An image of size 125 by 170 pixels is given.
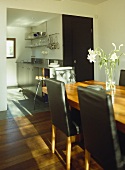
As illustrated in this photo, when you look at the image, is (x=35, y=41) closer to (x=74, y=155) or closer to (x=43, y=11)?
(x=43, y=11)

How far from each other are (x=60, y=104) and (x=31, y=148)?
0.91 meters

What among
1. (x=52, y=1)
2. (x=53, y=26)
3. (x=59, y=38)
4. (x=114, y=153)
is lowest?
(x=114, y=153)

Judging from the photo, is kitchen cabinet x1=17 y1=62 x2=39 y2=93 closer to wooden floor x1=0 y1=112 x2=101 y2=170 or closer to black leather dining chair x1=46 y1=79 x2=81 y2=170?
wooden floor x1=0 y1=112 x2=101 y2=170

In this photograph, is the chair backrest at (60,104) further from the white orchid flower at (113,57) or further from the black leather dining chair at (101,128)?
the white orchid flower at (113,57)

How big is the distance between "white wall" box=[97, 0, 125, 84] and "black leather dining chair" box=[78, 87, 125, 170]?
11.2ft

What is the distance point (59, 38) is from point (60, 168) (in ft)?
12.8

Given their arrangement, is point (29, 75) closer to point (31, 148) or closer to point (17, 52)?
point (17, 52)

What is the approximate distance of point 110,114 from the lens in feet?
3.74

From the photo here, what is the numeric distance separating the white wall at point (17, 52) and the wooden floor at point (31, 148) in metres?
4.07

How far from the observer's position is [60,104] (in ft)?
6.00

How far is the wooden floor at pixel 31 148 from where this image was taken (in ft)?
6.49

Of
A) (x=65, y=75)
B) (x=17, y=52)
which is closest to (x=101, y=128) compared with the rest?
(x=65, y=75)

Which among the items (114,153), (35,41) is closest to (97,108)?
(114,153)

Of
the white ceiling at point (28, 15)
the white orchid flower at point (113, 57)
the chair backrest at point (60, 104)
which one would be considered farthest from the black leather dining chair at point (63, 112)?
the white ceiling at point (28, 15)
